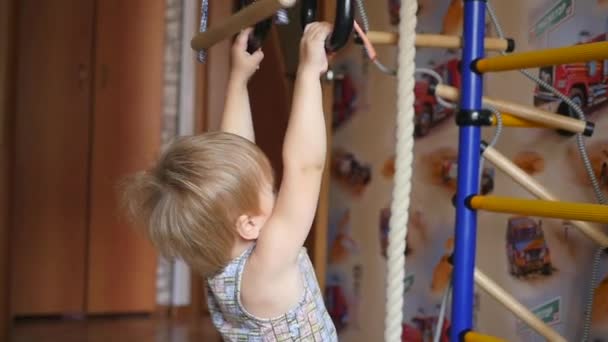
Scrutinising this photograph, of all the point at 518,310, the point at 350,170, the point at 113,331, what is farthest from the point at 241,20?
the point at 113,331

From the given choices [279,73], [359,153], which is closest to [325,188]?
[359,153]

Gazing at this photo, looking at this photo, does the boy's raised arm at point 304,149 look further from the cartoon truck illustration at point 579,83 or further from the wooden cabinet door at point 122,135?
the wooden cabinet door at point 122,135

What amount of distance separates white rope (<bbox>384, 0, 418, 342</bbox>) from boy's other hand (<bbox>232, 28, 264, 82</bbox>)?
333mm

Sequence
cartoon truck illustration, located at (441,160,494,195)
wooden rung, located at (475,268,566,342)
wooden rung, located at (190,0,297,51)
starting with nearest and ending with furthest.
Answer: wooden rung, located at (190,0,297,51) → wooden rung, located at (475,268,566,342) → cartoon truck illustration, located at (441,160,494,195)

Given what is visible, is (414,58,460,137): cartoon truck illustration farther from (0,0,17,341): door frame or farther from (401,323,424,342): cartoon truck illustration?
(0,0,17,341): door frame

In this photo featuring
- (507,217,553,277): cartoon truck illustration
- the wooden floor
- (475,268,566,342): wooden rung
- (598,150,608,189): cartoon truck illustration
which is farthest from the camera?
the wooden floor

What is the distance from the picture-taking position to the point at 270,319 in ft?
3.62

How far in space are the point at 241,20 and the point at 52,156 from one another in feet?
8.00

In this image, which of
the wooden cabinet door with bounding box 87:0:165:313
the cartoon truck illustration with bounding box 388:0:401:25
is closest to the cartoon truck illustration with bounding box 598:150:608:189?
the cartoon truck illustration with bounding box 388:0:401:25

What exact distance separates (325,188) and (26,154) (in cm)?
170

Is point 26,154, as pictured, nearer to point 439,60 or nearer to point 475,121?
point 439,60

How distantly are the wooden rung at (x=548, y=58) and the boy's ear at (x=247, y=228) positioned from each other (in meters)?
0.50

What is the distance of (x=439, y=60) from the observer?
6.22 feet

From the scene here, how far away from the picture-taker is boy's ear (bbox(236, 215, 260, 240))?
110 centimetres
